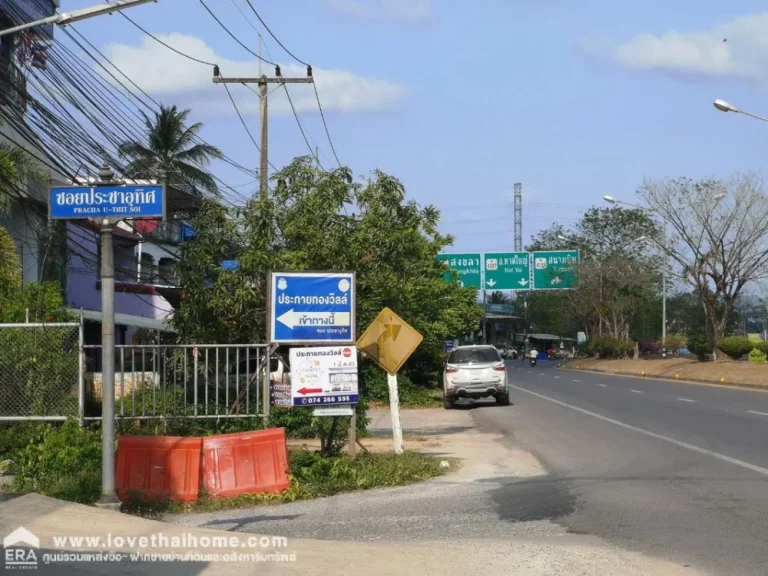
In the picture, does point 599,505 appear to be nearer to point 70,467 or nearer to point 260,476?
point 260,476

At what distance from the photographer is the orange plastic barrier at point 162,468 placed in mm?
11328

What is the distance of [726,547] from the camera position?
27.5ft

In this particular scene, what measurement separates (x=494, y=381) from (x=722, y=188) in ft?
82.0

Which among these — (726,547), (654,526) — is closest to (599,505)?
(654,526)

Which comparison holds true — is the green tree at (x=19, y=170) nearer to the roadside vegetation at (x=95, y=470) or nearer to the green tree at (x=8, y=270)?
the green tree at (x=8, y=270)

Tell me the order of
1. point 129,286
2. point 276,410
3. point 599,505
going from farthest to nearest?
1. point 129,286
2. point 276,410
3. point 599,505

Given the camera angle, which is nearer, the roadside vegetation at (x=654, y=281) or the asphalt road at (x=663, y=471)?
the asphalt road at (x=663, y=471)

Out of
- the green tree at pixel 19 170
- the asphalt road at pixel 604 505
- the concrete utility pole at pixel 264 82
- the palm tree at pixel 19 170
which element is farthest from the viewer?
the concrete utility pole at pixel 264 82

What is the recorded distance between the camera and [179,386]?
14.6 m

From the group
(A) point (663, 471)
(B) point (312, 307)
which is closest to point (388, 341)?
(B) point (312, 307)

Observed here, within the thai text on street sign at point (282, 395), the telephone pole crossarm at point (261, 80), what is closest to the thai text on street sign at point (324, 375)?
the thai text on street sign at point (282, 395)

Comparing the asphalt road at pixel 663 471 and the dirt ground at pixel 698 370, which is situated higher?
the asphalt road at pixel 663 471

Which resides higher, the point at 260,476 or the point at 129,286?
the point at 129,286

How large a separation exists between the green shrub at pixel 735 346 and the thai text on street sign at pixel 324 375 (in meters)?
36.1
